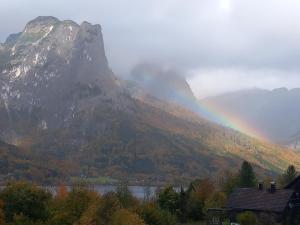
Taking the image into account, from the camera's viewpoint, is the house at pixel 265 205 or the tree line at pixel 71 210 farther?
the house at pixel 265 205

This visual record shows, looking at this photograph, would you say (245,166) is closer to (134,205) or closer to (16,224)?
(134,205)

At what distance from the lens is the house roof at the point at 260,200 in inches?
3159

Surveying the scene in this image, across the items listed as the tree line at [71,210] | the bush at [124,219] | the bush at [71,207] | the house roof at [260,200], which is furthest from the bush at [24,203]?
the house roof at [260,200]

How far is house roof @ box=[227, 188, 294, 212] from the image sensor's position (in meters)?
80.2

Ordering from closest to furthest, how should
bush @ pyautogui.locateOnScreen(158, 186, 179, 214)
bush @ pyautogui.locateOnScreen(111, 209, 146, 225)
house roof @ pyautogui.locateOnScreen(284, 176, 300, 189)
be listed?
bush @ pyautogui.locateOnScreen(111, 209, 146, 225), house roof @ pyautogui.locateOnScreen(284, 176, 300, 189), bush @ pyautogui.locateOnScreen(158, 186, 179, 214)

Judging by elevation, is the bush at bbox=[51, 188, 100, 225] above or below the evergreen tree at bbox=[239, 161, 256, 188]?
below

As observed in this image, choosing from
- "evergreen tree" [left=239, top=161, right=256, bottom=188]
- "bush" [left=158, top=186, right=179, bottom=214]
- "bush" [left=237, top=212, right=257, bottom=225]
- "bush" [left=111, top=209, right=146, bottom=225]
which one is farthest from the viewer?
"evergreen tree" [left=239, top=161, right=256, bottom=188]

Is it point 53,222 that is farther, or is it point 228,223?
point 228,223

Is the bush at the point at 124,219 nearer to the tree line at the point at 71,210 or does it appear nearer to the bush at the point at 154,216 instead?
the tree line at the point at 71,210

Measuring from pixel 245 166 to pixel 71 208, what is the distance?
40882 millimetres

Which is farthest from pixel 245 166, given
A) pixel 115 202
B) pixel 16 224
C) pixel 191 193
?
pixel 16 224

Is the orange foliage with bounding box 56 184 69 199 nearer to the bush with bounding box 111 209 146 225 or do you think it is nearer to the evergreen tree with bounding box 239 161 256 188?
the bush with bounding box 111 209 146 225

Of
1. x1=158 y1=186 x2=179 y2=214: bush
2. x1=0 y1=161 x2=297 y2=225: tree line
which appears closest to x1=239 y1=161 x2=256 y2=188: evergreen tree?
x1=0 y1=161 x2=297 y2=225: tree line

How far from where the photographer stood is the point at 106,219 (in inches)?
2790
